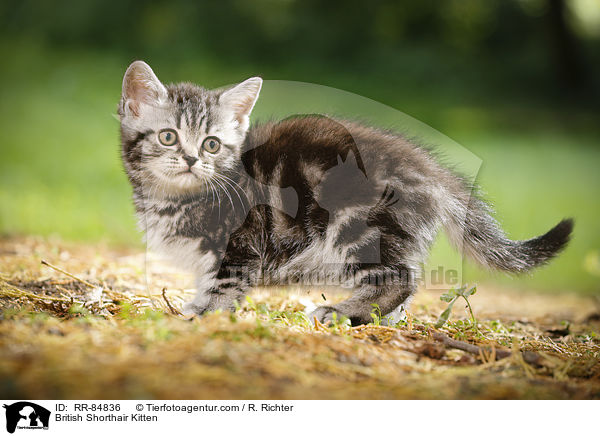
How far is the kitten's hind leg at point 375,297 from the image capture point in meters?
1.54

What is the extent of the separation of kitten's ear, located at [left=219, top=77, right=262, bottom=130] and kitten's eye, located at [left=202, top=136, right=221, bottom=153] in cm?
13

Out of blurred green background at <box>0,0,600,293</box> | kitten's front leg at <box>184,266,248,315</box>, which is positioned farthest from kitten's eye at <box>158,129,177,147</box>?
blurred green background at <box>0,0,600,293</box>

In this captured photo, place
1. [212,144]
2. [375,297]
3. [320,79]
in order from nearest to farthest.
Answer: [375,297], [212,144], [320,79]

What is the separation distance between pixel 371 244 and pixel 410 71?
3.56 metres

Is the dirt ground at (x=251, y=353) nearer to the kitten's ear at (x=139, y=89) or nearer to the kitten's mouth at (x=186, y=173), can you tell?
the kitten's mouth at (x=186, y=173)

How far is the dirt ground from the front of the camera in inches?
37.3

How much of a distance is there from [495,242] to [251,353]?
92cm

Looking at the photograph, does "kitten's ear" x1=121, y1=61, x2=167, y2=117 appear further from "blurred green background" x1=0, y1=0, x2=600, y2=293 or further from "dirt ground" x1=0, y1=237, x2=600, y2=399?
"blurred green background" x1=0, y1=0, x2=600, y2=293

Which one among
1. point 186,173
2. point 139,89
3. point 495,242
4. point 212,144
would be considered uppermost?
point 139,89

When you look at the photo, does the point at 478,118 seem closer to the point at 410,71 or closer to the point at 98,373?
the point at 410,71

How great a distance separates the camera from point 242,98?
1772 mm

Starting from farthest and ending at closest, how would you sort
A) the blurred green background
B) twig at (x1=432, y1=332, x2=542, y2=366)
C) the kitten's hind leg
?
the blurred green background → the kitten's hind leg → twig at (x1=432, y1=332, x2=542, y2=366)
